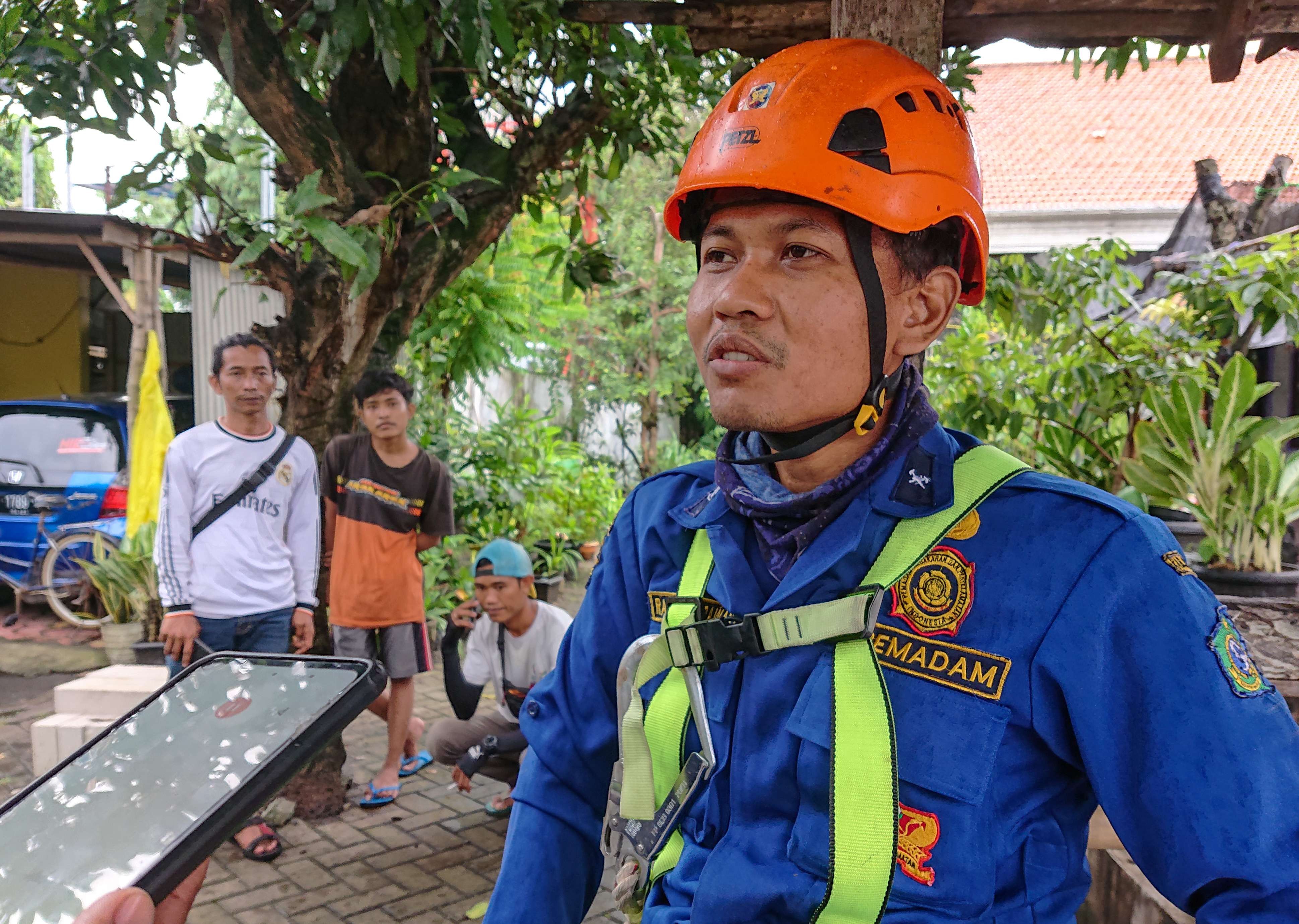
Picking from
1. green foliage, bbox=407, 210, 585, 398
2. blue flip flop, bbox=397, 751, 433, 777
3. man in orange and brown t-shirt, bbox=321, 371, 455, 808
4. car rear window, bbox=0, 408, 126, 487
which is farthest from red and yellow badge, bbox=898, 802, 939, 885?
car rear window, bbox=0, 408, 126, 487

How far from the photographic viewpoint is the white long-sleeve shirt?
4.34 meters

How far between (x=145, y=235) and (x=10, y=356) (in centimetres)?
704

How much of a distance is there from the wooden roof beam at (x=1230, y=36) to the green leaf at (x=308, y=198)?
2433mm

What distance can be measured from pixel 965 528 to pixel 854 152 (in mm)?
604

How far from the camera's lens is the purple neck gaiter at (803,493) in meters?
1.54

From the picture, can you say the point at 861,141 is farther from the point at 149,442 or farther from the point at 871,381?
the point at 149,442

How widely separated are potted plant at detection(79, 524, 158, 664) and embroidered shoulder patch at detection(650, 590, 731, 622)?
21.0ft

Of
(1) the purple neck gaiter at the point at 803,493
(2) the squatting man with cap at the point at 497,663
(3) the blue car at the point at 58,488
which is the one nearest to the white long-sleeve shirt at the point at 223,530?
(2) the squatting man with cap at the point at 497,663

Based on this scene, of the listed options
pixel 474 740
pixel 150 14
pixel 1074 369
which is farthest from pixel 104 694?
pixel 1074 369

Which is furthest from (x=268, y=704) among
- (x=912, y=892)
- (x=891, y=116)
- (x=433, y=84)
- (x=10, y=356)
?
(x=10, y=356)

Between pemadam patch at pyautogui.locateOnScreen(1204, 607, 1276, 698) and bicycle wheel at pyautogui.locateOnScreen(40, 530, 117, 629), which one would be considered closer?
pemadam patch at pyautogui.locateOnScreen(1204, 607, 1276, 698)

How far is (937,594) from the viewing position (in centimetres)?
140

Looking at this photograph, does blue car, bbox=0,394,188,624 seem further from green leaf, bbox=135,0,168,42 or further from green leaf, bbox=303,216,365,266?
green leaf, bbox=135,0,168,42

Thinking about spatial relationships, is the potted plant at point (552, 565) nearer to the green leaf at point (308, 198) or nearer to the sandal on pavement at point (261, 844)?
the sandal on pavement at point (261, 844)
